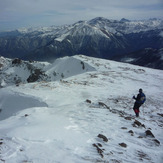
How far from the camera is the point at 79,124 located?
427 inches

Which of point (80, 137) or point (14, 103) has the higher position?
point (80, 137)

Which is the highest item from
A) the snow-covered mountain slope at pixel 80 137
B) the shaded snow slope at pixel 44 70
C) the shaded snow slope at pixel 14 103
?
the snow-covered mountain slope at pixel 80 137

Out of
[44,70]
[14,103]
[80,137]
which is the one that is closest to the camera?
[80,137]

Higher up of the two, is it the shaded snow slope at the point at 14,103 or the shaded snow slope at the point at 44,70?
the shaded snow slope at the point at 14,103

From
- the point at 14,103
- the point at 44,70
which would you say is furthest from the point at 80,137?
the point at 44,70

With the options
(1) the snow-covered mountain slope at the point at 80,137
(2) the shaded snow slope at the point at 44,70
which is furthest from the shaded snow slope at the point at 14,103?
(2) the shaded snow slope at the point at 44,70

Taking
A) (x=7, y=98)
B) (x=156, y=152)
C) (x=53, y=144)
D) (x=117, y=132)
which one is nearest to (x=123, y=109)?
(x=117, y=132)

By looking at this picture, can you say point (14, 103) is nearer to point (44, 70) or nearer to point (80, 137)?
point (80, 137)

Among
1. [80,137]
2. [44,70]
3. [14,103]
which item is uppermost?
[80,137]

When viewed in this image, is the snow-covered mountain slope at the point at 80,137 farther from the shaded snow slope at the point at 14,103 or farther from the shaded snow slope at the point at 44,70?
the shaded snow slope at the point at 44,70

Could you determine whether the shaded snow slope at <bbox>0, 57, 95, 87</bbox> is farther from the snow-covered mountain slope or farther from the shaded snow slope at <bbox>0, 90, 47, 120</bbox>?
the snow-covered mountain slope

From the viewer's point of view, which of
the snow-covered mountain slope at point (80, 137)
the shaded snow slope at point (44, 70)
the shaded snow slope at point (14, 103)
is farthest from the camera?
the shaded snow slope at point (44, 70)

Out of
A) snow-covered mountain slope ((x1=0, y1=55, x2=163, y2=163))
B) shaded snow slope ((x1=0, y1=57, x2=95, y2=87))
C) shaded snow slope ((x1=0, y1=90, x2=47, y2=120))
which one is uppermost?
snow-covered mountain slope ((x1=0, y1=55, x2=163, y2=163))

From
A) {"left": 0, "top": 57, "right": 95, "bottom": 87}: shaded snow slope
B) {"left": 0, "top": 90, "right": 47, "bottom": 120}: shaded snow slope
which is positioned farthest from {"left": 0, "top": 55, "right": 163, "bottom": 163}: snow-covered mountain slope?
{"left": 0, "top": 57, "right": 95, "bottom": 87}: shaded snow slope
